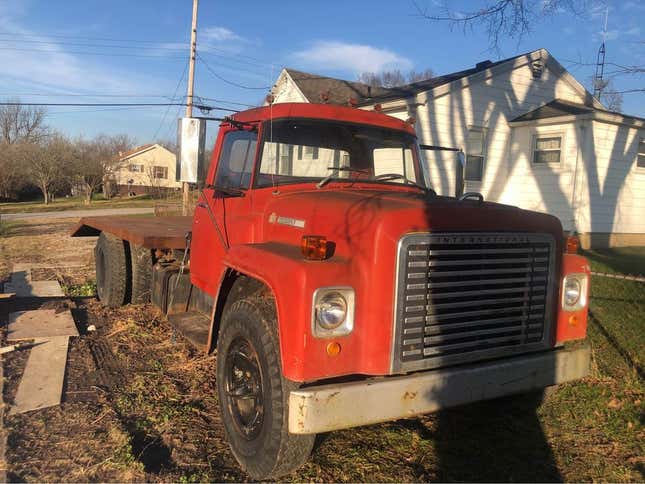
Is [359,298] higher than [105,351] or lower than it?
higher

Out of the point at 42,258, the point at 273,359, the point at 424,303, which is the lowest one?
the point at 42,258

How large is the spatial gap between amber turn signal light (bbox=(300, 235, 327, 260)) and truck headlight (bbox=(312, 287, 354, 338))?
0.22 m

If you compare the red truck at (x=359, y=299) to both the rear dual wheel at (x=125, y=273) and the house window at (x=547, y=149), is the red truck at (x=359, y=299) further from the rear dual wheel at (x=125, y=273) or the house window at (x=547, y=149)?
the house window at (x=547, y=149)

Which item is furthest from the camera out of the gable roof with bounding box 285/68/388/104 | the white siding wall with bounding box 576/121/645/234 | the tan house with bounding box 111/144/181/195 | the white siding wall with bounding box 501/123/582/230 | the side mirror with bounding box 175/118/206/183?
the tan house with bounding box 111/144/181/195

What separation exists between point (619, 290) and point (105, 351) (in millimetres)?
7166

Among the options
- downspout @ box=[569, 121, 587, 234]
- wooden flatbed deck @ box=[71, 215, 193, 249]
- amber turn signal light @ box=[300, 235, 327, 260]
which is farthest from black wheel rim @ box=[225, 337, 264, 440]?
downspout @ box=[569, 121, 587, 234]

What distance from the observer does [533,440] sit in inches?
156

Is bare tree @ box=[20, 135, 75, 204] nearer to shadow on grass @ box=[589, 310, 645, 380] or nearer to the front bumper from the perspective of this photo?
shadow on grass @ box=[589, 310, 645, 380]

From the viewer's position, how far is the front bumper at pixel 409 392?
109 inches

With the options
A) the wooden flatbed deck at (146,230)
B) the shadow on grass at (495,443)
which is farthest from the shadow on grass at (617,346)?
the wooden flatbed deck at (146,230)

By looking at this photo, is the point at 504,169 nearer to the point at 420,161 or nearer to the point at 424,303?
the point at 420,161

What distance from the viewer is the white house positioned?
13.3 m

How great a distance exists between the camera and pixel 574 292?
3697 millimetres

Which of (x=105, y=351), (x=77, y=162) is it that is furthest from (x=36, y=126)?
(x=105, y=351)
